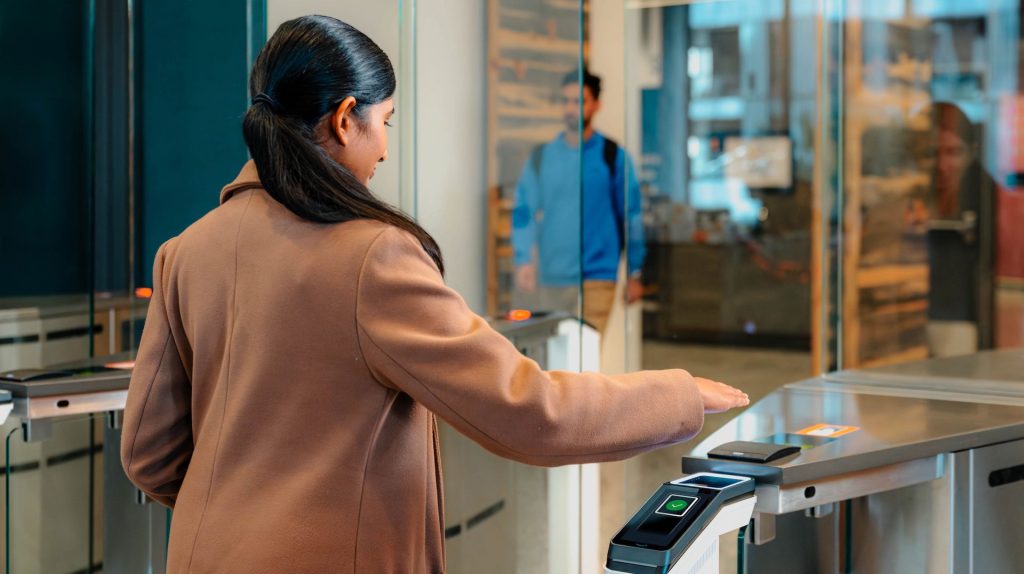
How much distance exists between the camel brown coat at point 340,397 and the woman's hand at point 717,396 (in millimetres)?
42

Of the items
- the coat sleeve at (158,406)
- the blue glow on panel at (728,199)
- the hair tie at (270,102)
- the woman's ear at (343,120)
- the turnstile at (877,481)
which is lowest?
the turnstile at (877,481)

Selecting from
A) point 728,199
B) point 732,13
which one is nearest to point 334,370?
point 728,199

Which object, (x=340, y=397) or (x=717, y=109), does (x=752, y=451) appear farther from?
(x=717, y=109)

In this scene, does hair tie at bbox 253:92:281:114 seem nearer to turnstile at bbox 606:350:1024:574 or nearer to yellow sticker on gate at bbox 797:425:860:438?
turnstile at bbox 606:350:1024:574

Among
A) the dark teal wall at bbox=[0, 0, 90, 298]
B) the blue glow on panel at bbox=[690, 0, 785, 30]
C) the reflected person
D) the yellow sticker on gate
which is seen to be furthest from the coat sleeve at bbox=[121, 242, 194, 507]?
the blue glow on panel at bbox=[690, 0, 785, 30]

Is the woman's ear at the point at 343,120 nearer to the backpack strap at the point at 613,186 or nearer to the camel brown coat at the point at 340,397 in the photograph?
the camel brown coat at the point at 340,397

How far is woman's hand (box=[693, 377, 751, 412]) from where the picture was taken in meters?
1.23

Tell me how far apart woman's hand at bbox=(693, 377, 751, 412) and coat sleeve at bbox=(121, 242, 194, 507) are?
1.88 ft

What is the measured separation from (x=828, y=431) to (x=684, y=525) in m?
0.48

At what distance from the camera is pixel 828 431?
5.39 feet

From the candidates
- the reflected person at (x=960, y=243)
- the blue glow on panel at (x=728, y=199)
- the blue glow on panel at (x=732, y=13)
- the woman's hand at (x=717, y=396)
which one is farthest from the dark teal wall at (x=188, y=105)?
the blue glow on panel at (x=732, y=13)

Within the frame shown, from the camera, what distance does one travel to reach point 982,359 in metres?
2.35

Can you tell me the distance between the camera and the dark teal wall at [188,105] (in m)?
2.66

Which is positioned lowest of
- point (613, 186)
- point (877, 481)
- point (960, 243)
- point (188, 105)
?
point (877, 481)
